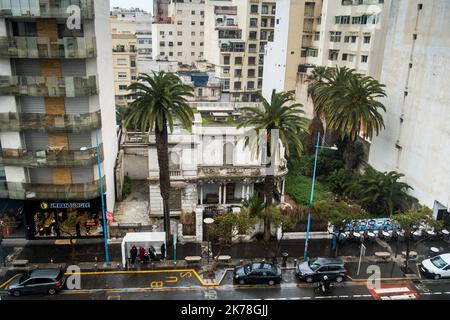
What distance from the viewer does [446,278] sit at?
97.9 feet

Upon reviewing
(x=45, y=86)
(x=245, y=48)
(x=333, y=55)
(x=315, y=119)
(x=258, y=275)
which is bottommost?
(x=258, y=275)

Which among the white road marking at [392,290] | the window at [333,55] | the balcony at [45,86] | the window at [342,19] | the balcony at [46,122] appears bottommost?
the white road marking at [392,290]

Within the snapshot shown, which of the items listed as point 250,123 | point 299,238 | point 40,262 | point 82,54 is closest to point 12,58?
point 82,54

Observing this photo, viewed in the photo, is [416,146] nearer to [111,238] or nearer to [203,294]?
[203,294]

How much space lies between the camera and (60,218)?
3394 cm

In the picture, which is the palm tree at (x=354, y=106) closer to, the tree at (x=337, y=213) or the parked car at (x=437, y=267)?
the tree at (x=337, y=213)

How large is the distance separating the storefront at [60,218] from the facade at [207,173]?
17.8ft

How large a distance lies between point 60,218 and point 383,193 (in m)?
30.9

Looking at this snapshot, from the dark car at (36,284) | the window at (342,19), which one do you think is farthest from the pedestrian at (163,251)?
the window at (342,19)

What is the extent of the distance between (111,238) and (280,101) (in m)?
19.0

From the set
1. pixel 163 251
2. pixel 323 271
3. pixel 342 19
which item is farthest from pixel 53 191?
pixel 342 19

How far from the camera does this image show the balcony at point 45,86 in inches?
1164

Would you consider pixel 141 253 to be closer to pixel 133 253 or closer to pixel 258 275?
pixel 133 253

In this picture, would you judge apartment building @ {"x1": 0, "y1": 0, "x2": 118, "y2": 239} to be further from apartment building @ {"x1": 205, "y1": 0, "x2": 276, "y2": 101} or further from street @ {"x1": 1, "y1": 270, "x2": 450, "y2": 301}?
apartment building @ {"x1": 205, "y1": 0, "x2": 276, "y2": 101}
